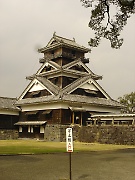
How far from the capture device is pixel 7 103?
4081 centimetres

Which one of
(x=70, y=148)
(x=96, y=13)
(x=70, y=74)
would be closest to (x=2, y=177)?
(x=70, y=148)

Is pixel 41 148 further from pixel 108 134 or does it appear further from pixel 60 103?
pixel 60 103

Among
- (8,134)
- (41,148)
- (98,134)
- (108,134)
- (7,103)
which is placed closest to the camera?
(41,148)

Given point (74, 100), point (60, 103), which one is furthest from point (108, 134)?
point (60, 103)

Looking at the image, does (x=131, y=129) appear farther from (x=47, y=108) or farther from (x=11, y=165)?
(x=11, y=165)

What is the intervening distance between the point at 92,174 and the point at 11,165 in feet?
12.6

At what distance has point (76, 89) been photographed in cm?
3641

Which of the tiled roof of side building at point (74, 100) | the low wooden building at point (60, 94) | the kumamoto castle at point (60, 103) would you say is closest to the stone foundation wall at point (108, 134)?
the kumamoto castle at point (60, 103)

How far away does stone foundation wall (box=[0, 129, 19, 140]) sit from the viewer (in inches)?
1519

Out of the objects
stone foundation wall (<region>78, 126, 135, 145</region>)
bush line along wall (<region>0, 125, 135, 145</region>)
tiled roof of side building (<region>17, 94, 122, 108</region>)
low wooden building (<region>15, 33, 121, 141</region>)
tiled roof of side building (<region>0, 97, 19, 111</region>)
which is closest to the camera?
stone foundation wall (<region>78, 126, 135, 145</region>)

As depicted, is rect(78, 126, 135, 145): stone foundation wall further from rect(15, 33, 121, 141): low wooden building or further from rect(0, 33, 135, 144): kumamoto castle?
rect(15, 33, 121, 141): low wooden building

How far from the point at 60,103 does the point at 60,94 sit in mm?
1142

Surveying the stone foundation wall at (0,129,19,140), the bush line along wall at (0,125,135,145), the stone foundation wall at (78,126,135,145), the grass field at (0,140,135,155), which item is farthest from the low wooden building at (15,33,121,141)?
the grass field at (0,140,135,155)

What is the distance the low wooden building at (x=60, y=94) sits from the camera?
113 ft
